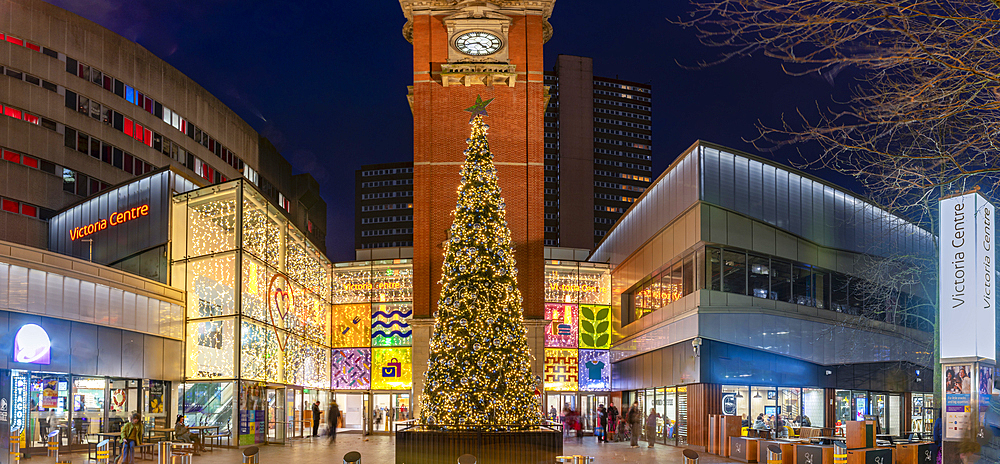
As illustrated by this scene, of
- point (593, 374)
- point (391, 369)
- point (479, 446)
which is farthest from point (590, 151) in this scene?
point (479, 446)

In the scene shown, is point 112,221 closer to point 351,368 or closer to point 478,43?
point 351,368

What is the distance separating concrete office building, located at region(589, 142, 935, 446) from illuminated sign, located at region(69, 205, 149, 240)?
2117 centimetres

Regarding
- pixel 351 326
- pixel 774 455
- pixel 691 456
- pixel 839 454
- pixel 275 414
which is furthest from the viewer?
pixel 351 326

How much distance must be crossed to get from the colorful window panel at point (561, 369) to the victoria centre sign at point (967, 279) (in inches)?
1251

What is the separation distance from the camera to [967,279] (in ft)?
36.3

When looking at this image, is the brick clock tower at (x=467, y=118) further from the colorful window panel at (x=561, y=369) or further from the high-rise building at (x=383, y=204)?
the high-rise building at (x=383, y=204)

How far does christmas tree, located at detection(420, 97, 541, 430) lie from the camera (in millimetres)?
20547

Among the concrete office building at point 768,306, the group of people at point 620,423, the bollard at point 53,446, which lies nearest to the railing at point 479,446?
the concrete office building at point 768,306

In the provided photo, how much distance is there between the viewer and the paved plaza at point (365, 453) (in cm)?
2342

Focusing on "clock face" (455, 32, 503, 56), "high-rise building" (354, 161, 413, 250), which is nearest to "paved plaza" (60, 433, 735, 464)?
"clock face" (455, 32, 503, 56)

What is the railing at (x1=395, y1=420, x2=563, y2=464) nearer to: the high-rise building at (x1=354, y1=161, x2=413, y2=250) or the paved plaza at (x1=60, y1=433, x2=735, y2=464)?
the paved plaza at (x1=60, y1=433, x2=735, y2=464)

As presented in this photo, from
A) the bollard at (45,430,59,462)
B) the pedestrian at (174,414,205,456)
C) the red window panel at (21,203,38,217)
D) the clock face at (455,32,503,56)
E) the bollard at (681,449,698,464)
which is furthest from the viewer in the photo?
the red window panel at (21,203,38,217)

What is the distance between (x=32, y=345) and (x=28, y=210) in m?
22.7

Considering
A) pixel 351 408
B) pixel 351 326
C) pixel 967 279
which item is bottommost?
pixel 351 408
